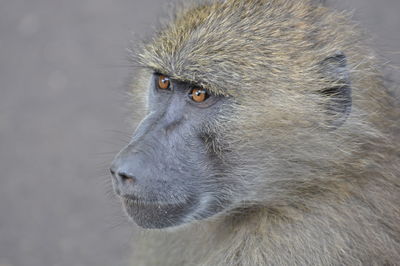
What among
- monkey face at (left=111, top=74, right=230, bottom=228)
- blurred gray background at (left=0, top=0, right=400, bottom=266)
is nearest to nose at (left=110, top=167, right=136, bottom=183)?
monkey face at (left=111, top=74, right=230, bottom=228)

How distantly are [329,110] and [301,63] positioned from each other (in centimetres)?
24

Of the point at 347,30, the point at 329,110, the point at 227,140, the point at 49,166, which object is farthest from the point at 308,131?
the point at 49,166

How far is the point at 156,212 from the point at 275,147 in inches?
23.3

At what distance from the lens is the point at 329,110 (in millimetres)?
3035

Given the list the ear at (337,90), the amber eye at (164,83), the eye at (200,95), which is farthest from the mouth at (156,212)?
the ear at (337,90)

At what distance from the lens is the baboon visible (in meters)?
2.99

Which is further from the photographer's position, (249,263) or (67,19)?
(67,19)

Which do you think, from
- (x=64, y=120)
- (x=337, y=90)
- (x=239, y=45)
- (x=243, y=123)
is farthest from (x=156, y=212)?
(x=64, y=120)

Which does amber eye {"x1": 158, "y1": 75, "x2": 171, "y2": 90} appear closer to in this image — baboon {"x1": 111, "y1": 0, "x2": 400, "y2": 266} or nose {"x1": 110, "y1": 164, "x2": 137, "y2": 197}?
baboon {"x1": 111, "y1": 0, "x2": 400, "y2": 266}

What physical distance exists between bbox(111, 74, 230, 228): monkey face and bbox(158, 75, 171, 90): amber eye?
0.14m

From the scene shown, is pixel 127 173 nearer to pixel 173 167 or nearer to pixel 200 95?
pixel 173 167

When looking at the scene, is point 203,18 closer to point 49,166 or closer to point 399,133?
point 399,133

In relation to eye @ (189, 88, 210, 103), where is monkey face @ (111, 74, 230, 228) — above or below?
below

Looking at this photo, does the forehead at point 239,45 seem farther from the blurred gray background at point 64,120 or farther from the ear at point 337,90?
the blurred gray background at point 64,120
